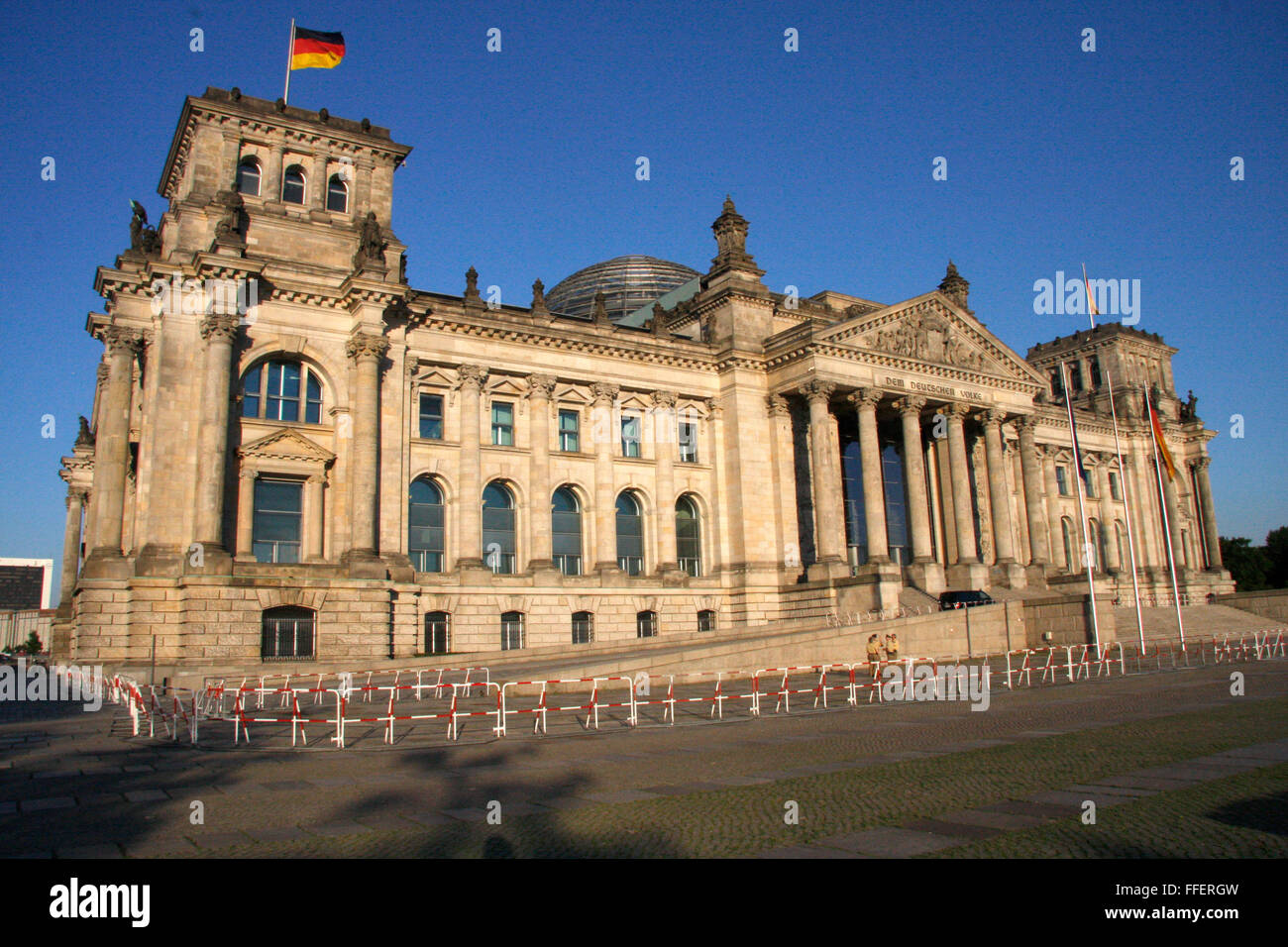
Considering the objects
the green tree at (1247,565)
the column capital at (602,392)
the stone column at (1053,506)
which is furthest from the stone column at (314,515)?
the green tree at (1247,565)

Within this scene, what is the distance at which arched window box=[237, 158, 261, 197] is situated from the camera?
40.6 meters

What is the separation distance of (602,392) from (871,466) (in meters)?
14.7

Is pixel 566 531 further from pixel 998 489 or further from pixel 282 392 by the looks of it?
pixel 998 489

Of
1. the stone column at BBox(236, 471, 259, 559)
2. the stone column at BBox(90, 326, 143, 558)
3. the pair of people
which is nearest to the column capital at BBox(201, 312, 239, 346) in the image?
the stone column at BBox(90, 326, 143, 558)

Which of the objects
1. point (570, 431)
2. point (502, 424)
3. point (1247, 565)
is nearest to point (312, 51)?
point (502, 424)

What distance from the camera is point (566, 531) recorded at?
47562 millimetres

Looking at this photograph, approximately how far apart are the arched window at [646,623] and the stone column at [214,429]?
19.9 m

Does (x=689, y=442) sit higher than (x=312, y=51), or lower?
lower

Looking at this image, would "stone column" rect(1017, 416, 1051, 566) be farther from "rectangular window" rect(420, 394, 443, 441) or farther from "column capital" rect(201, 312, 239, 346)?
"column capital" rect(201, 312, 239, 346)

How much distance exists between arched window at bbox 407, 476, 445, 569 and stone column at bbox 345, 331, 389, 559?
360 centimetres

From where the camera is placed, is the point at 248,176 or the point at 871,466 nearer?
the point at 248,176
